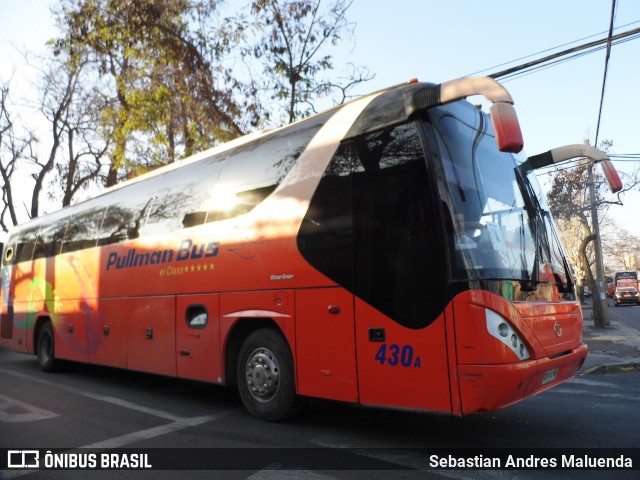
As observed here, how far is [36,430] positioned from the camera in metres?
5.44

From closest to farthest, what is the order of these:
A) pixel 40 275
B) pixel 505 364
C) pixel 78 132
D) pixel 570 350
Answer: pixel 505 364 < pixel 570 350 < pixel 40 275 < pixel 78 132

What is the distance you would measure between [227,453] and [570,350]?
341cm

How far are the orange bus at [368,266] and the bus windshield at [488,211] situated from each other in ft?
0.06

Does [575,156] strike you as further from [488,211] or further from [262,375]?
[262,375]

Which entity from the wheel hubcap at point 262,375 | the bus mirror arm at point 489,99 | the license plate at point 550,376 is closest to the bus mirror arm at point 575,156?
the bus mirror arm at point 489,99

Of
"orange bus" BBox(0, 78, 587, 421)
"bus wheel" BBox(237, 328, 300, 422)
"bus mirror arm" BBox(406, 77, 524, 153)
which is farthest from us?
"bus wheel" BBox(237, 328, 300, 422)

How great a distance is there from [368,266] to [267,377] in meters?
1.89

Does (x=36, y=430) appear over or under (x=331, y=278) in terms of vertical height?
under

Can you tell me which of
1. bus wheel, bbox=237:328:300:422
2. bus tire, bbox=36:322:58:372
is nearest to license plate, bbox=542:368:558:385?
bus wheel, bbox=237:328:300:422

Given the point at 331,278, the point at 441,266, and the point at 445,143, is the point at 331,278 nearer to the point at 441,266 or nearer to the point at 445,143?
the point at 441,266

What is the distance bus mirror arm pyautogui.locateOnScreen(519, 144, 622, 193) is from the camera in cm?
515

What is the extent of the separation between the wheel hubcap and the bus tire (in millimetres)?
6271

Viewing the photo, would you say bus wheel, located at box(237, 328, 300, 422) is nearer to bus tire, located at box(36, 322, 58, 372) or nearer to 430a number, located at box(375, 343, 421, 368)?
430a number, located at box(375, 343, 421, 368)

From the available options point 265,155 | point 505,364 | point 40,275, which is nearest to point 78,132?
point 40,275
